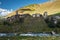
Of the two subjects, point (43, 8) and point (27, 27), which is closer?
point (27, 27)

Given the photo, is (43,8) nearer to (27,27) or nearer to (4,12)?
(27,27)

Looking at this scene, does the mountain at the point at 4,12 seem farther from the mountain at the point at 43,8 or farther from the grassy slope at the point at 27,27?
the grassy slope at the point at 27,27

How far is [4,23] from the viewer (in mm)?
5984

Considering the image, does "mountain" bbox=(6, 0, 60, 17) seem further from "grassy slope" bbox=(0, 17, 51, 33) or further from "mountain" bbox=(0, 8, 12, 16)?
"grassy slope" bbox=(0, 17, 51, 33)

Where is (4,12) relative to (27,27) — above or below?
above

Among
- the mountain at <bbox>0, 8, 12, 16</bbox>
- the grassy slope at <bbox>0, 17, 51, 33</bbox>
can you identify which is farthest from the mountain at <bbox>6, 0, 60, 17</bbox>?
the grassy slope at <bbox>0, 17, 51, 33</bbox>

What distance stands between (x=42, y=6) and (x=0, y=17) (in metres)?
1.51

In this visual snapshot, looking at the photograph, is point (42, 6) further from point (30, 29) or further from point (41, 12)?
point (30, 29)

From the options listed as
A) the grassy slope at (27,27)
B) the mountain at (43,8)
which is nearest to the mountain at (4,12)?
the mountain at (43,8)

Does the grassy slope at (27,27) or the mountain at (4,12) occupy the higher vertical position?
the mountain at (4,12)

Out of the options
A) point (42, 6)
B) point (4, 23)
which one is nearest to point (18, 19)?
point (4, 23)

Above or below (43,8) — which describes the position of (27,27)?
below

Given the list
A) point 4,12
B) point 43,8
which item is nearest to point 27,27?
point 43,8

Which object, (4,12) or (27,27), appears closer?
(27,27)
